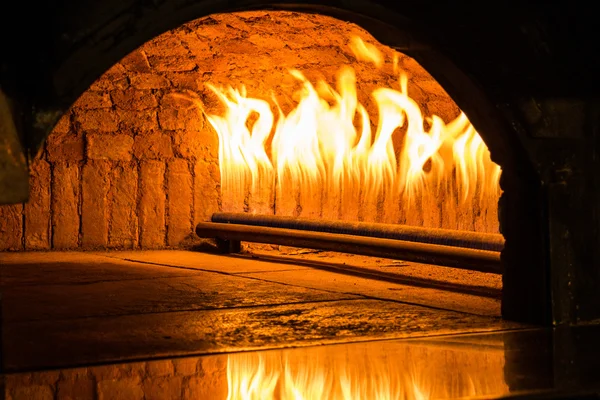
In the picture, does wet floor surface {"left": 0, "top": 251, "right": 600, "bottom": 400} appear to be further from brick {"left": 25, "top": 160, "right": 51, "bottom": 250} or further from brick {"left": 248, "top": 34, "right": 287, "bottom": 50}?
brick {"left": 248, "top": 34, "right": 287, "bottom": 50}

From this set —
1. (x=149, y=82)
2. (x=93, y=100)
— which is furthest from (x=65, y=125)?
(x=149, y=82)

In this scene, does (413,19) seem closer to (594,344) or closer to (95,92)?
(594,344)

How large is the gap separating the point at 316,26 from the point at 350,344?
13.1 ft

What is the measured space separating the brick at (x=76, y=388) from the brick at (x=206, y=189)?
193 inches

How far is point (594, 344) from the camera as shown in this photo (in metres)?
3.99

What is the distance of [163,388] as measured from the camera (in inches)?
126

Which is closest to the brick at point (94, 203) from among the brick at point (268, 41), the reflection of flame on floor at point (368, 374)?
the brick at point (268, 41)

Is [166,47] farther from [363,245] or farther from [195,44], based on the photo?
[363,245]

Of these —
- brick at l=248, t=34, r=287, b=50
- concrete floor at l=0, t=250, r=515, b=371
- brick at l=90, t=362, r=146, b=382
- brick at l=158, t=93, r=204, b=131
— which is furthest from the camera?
brick at l=158, t=93, r=204, b=131

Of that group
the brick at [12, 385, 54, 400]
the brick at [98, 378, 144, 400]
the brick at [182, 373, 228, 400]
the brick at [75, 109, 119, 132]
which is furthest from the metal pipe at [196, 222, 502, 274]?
the brick at [12, 385, 54, 400]

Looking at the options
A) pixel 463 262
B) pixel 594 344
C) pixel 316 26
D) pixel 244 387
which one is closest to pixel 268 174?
pixel 316 26

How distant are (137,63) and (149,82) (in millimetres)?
230

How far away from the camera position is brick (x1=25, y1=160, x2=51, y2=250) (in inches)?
307

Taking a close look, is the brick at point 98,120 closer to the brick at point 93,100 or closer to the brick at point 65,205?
the brick at point 93,100
